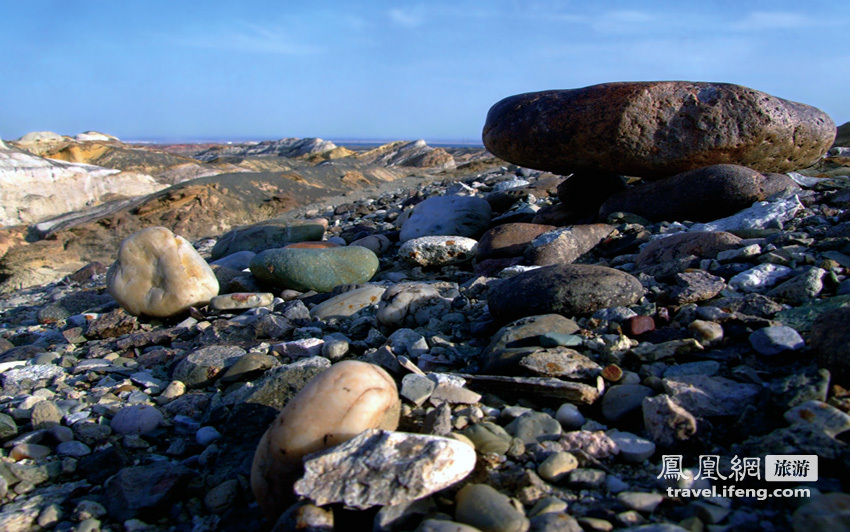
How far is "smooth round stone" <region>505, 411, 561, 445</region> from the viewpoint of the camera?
6.45 ft

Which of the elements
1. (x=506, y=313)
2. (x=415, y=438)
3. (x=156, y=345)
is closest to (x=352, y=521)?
(x=415, y=438)

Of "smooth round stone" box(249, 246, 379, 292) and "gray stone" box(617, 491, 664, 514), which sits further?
"smooth round stone" box(249, 246, 379, 292)

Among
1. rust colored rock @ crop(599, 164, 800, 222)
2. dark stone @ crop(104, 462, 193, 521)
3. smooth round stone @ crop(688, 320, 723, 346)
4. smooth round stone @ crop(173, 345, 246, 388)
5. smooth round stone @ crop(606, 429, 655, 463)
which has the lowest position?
dark stone @ crop(104, 462, 193, 521)

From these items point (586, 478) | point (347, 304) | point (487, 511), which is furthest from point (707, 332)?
point (347, 304)

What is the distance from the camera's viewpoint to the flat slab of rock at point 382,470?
159cm

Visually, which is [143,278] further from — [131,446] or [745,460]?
[745,460]

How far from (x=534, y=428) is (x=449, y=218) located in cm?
402

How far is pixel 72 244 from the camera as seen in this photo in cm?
848

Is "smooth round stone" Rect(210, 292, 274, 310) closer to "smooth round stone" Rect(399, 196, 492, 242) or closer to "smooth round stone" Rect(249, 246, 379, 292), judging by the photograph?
"smooth round stone" Rect(249, 246, 379, 292)

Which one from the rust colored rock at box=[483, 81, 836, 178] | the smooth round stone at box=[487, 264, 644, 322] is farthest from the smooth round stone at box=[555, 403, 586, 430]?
the rust colored rock at box=[483, 81, 836, 178]

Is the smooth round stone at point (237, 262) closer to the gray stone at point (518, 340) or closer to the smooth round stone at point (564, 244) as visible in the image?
the smooth round stone at point (564, 244)

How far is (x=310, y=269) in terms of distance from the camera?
4691mm

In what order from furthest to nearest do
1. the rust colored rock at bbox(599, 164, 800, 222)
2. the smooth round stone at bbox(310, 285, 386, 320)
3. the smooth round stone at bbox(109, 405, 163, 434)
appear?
the rust colored rock at bbox(599, 164, 800, 222), the smooth round stone at bbox(310, 285, 386, 320), the smooth round stone at bbox(109, 405, 163, 434)

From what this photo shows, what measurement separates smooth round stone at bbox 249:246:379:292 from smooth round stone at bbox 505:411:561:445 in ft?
9.63
